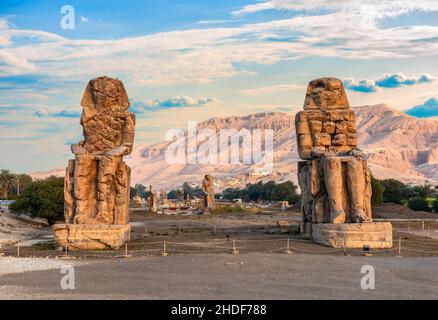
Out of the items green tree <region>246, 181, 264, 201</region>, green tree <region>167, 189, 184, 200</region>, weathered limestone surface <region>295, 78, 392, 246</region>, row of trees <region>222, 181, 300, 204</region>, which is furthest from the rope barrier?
green tree <region>167, 189, 184, 200</region>

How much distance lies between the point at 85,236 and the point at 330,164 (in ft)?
20.0

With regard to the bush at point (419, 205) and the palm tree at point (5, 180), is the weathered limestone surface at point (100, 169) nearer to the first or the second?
the bush at point (419, 205)

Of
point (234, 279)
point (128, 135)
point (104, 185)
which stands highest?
point (128, 135)

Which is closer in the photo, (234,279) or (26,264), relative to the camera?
(234,279)

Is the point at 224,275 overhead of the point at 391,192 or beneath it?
beneath

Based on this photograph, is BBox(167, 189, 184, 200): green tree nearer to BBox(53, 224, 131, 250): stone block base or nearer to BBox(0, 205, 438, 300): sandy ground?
BBox(53, 224, 131, 250): stone block base

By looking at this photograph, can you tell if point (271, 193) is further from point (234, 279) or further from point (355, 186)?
point (234, 279)

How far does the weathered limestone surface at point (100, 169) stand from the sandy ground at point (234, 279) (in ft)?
8.77

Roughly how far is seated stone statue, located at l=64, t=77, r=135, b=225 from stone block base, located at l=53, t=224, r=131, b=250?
1.34 ft

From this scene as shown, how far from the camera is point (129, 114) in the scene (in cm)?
1527

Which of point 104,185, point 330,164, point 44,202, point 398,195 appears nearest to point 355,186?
point 330,164

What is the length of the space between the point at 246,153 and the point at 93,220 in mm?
180284

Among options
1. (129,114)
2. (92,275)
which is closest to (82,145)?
(129,114)

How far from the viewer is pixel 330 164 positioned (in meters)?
13.8
